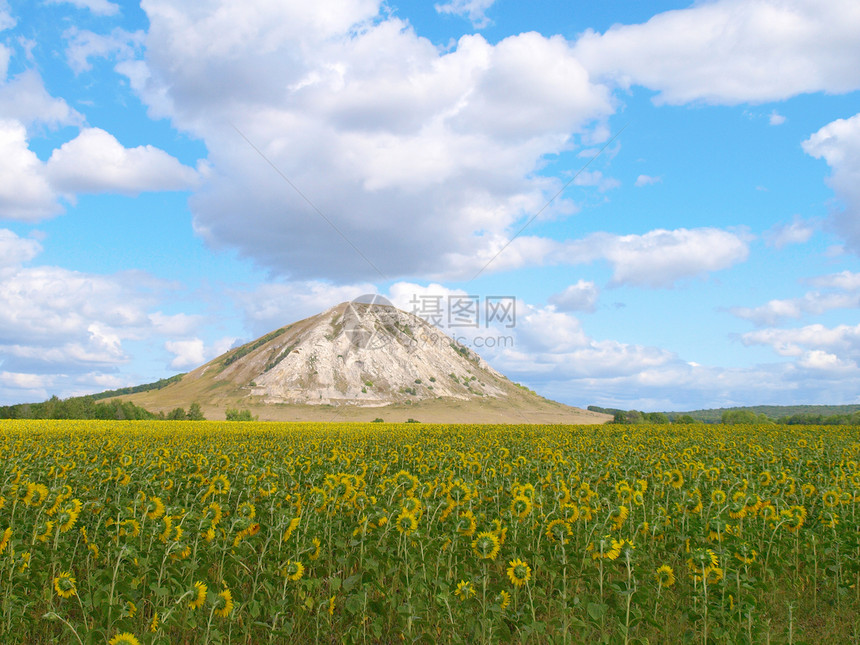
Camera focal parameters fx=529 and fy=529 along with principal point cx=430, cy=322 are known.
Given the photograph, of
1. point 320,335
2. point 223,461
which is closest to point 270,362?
point 320,335

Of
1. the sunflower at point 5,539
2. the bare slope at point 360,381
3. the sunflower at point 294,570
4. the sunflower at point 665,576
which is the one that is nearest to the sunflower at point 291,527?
the sunflower at point 294,570

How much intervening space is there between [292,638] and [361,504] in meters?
2.21

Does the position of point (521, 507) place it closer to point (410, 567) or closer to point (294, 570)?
point (410, 567)

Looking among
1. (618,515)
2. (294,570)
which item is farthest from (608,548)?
(294,570)

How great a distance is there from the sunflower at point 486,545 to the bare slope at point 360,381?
11644cm

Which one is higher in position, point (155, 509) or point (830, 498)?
point (155, 509)

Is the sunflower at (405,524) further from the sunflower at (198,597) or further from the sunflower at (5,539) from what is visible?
the sunflower at (5,539)

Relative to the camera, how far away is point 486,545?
→ 6.79m

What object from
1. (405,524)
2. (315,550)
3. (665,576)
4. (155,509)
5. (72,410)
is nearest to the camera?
(665,576)

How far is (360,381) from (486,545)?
148 metres

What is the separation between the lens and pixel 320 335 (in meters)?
172

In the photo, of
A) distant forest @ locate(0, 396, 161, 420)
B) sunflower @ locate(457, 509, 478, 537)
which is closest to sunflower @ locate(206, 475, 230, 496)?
sunflower @ locate(457, 509, 478, 537)

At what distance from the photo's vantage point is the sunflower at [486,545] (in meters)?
6.78

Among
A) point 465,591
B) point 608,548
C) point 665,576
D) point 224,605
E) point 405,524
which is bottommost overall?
point 224,605
